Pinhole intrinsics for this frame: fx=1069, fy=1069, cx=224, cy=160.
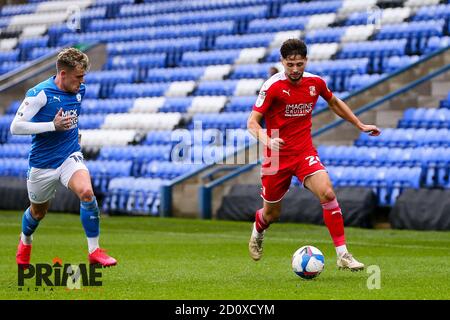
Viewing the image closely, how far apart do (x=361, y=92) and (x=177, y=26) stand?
9835mm

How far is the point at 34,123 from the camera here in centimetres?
995

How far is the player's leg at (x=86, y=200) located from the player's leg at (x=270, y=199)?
5.78 feet

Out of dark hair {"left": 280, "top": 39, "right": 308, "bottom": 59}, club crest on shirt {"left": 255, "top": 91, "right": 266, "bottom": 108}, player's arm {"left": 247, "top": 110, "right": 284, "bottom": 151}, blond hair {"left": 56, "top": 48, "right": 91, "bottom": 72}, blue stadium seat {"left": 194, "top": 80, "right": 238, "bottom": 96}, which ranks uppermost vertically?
blue stadium seat {"left": 194, "top": 80, "right": 238, "bottom": 96}

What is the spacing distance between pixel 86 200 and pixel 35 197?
1.99 ft

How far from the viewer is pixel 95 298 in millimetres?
8398

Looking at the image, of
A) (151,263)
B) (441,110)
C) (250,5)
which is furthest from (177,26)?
(151,263)

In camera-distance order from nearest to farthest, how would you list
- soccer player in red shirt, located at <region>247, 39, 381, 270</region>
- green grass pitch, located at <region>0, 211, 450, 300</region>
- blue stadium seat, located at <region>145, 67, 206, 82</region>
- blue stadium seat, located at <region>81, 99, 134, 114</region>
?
green grass pitch, located at <region>0, 211, 450, 300</region> < soccer player in red shirt, located at <region>247, 39, 381, 270</region> < blue stadium seat, located at <region>145, 67, 206, 82</region> < blue stadium seat, located at <region>81, 99, 134, 114</region>

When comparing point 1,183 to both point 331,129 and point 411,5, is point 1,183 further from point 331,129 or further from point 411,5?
point 411,5

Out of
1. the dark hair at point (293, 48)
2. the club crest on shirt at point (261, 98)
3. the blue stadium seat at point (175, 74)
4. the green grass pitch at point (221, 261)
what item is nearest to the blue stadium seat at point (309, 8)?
the blue stadium seat at point (175, 74)

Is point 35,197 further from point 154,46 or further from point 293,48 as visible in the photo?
point 154,46

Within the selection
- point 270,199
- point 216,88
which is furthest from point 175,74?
point 270,199

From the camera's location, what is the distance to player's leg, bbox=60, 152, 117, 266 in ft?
33.1

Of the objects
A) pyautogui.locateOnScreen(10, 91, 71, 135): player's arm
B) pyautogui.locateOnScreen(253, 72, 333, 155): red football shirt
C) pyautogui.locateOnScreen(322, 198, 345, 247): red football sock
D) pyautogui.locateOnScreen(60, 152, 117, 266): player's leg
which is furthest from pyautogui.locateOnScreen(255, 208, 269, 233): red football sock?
pyautogui.locateOnScreen(10, 91, 71, 135): player's arm

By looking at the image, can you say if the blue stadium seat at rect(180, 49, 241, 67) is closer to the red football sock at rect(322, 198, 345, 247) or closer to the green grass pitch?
the green grass pitch
